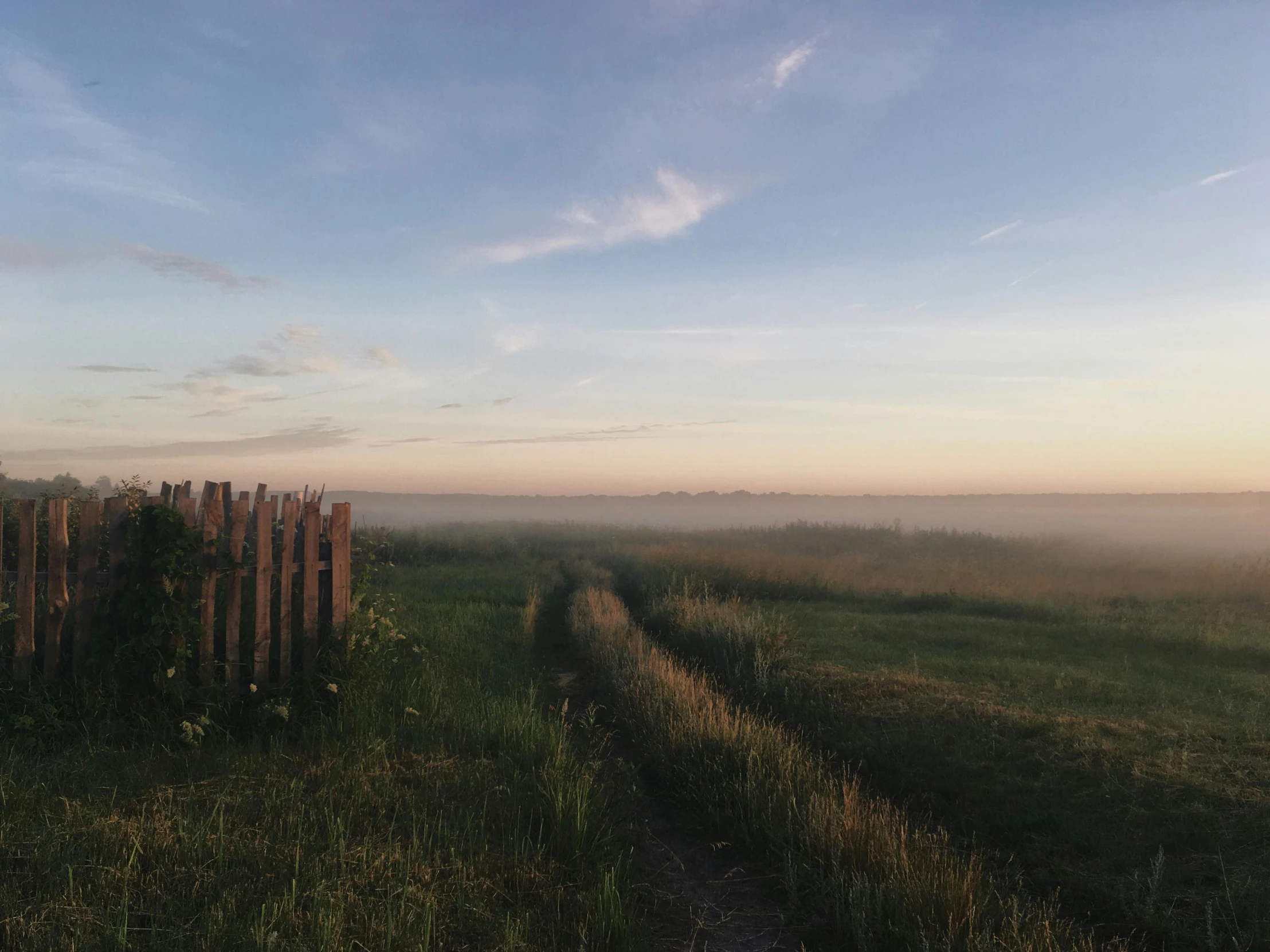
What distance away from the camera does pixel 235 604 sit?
22.5ft

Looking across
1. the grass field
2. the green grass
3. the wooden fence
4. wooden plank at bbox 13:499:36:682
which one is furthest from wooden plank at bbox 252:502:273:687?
the grass field

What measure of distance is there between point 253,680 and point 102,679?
3.96 feet

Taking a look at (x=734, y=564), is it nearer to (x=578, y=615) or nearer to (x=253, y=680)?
(x=578, y=615)

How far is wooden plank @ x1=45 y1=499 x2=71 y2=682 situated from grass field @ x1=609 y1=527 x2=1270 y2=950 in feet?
24.7

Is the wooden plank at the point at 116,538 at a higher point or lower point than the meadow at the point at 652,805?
higher

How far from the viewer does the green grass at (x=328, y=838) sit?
11.8 ft

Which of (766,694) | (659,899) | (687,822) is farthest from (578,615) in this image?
(659,899)

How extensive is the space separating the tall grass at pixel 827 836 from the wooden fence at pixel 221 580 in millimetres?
3629

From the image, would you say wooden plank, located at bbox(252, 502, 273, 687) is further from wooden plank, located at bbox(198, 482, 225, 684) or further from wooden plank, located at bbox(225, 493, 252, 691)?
wooden plank, located at bbox(198, 482, 225, 684)

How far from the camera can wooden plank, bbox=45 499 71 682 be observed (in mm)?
6551

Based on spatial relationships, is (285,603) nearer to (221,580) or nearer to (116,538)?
(221,580)

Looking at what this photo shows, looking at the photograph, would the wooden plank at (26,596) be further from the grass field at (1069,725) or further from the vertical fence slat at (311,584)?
the grass field at (1069,725)

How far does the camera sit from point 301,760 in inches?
231

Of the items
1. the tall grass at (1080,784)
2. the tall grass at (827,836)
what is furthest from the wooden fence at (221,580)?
the tall grass at (1080,784)
